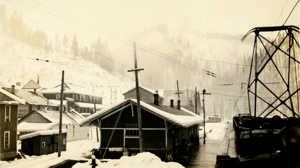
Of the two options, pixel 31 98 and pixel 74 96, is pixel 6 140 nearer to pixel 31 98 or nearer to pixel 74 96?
pixel 31 98

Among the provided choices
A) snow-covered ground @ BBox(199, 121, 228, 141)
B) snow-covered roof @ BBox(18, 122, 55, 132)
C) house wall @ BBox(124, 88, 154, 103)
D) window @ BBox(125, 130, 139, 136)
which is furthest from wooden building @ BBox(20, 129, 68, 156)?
house wall @ BBox(124, 88, 154, 103)

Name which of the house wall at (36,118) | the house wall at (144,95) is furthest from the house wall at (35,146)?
the house wall at (144,95)

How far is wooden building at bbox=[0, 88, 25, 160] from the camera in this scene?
21.2m

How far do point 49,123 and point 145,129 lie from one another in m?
17.9

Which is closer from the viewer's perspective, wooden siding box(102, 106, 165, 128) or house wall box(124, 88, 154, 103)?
wooden siding box(102, 106, 165, 128)

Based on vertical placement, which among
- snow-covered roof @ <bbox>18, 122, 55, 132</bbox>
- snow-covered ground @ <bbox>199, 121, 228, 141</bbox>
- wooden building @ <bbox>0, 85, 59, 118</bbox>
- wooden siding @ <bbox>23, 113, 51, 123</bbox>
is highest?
wooden building @ <bbox>0, 85, 59, 118</bbox>

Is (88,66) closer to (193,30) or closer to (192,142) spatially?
(192,142)

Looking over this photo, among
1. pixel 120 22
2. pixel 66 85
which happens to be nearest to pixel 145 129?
pixel 120 22

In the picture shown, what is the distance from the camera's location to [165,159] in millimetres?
18562

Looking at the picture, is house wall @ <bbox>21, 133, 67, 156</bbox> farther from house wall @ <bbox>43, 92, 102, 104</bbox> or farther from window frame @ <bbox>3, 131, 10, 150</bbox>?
house wall @ <bbox>43, 92, 102, 104</bbox>

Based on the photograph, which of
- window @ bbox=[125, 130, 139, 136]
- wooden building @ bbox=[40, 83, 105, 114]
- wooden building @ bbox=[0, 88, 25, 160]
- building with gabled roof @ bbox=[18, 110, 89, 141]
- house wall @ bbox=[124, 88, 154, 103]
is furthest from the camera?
house wall @ bbox=[124, 88, 154, 103]

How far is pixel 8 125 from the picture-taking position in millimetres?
22141

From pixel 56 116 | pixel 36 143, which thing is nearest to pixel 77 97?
pixel 56 116

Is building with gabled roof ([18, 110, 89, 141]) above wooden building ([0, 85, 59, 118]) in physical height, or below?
below
